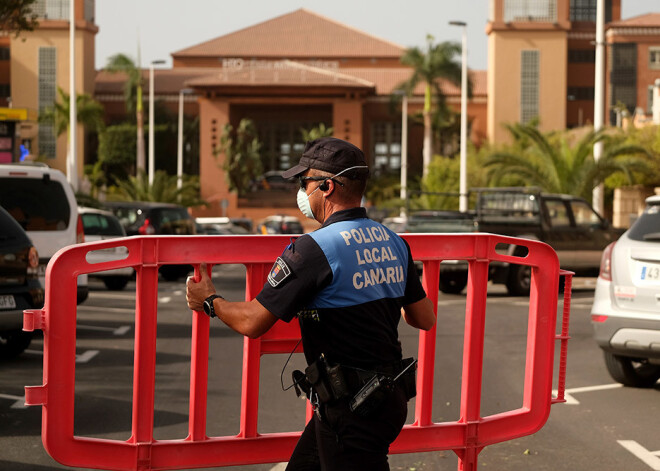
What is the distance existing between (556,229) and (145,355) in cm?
1746

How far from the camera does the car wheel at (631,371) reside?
10.1 m

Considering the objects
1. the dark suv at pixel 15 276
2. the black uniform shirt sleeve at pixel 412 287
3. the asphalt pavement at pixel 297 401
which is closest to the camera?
the black uniform shirt sleeve at pixel 412 287

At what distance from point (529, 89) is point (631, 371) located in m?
78.3

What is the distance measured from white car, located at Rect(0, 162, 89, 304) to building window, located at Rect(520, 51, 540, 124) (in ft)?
244

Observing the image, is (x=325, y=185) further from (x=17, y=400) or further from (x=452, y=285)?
(x=452, y=285)

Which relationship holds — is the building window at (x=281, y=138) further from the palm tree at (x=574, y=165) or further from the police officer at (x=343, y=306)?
the police officer at (x=343, y=306)

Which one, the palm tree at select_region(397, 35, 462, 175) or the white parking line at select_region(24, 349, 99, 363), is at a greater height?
the palm tree at select_region(397, 35, 462, 175)

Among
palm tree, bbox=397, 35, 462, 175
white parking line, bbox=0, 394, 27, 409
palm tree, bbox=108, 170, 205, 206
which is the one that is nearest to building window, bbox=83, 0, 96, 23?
palm tree, bbox=397, 35, 462, 175

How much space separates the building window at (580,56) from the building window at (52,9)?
38.4 m

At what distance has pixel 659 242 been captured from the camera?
9430 millimetres

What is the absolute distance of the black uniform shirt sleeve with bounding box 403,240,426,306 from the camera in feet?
14.4

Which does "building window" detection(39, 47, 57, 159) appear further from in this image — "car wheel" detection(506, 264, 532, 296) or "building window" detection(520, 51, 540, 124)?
"car wheel" detection(506, 264, 532, 296)

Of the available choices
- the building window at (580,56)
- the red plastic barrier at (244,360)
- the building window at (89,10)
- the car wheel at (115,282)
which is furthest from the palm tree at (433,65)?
the red plastic barrier at (244,360)

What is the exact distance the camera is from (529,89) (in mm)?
86625
